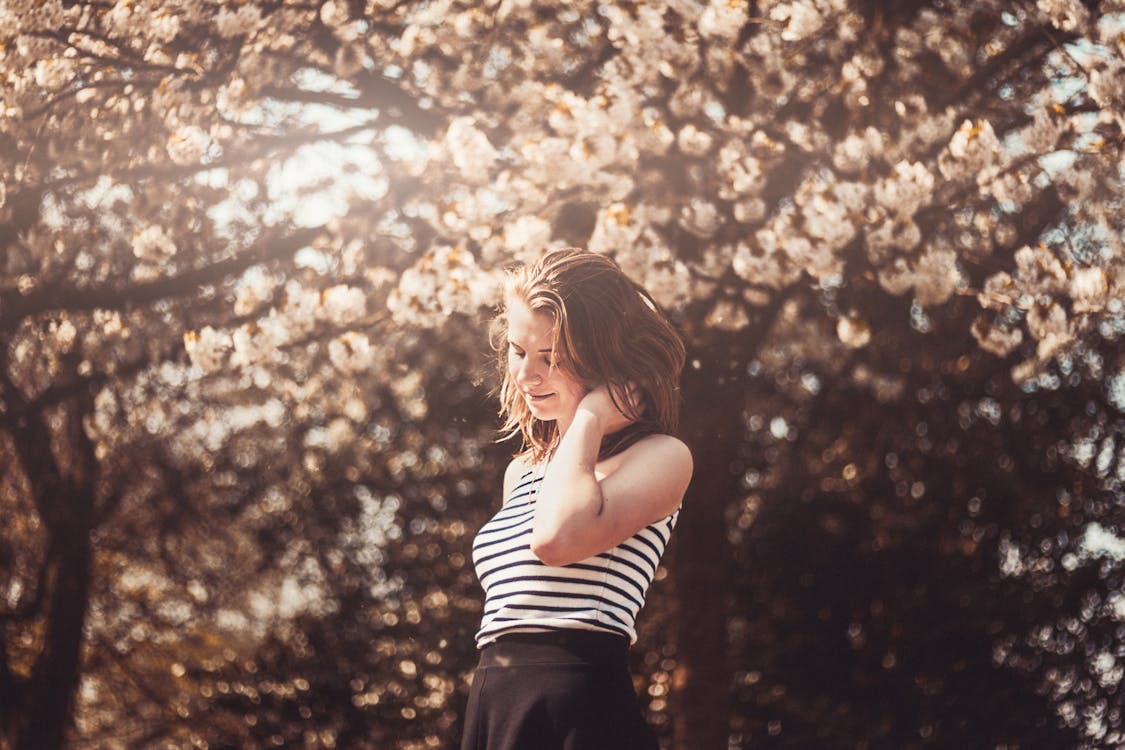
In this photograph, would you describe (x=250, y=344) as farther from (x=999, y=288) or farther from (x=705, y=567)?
(x=999, y=288)

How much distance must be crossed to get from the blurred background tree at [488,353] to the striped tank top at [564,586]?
3.85m

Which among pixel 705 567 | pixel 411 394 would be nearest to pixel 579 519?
pixel 705 567

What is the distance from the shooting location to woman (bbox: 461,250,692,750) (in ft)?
7.73

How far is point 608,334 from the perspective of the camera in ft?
8.46

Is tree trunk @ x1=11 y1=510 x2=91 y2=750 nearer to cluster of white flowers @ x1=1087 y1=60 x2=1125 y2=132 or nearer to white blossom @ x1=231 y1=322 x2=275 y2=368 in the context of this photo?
white blossom @ x1=231 y1=322 x2=275 y2=368

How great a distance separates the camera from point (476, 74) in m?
7.79

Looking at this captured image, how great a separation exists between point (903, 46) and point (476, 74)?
265 cm

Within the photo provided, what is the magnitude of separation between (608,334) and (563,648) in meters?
0.65

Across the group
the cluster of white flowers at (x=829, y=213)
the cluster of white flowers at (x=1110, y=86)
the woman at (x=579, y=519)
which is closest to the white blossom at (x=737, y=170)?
the cluster of white flowers at (x=829, y=213)

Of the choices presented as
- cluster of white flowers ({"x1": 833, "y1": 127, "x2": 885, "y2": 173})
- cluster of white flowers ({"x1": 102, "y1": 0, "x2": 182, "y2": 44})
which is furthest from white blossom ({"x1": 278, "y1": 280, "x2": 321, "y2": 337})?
cluster of white flowers ({"x1": 833, "y1": 127, "x2": 885, "y2": 173})

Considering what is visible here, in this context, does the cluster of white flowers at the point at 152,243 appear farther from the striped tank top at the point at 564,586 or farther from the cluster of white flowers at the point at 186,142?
the striped tank top at the point at 564,586

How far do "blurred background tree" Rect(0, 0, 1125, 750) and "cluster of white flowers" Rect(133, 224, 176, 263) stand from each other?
3cm

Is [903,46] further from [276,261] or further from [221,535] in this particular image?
[221,535]

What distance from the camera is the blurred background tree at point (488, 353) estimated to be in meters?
6.84
